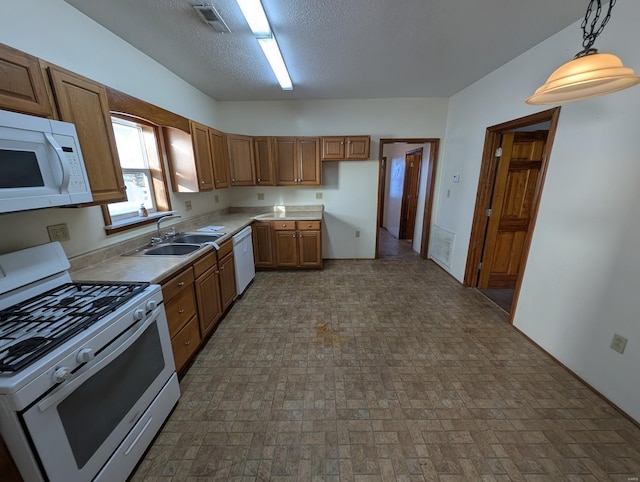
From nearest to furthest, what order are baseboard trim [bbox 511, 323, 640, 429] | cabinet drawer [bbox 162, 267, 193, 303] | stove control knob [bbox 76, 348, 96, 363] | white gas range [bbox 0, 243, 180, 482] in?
white gas range [bbox 0, 243, 180, 482]
stove control knob [bbox 76, 348, 96, 363]
baseboard trim [bbox 511, 323, 640, 429]
cabinet drawer [bbox 162, 267, 193, 303]

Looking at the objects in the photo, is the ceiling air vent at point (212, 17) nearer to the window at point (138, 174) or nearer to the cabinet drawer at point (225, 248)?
the window at point (138, 174)

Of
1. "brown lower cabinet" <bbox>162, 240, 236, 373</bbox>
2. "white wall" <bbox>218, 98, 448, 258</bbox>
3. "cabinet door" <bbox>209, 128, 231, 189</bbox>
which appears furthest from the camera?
"white wall" <bbox>218, 98, 448, 258</bbox>

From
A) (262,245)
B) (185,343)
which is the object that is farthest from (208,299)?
(262,245)

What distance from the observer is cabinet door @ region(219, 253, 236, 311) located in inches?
106

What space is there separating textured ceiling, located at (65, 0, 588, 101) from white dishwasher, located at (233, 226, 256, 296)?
194 cm

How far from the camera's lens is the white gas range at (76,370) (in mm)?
888

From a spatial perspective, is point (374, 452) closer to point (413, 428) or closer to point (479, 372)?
point (413, 428)

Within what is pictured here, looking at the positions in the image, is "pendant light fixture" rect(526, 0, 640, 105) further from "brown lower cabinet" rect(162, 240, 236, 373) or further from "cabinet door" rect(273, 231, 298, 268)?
"cabinet door" rect(273, 231, 298, 268)

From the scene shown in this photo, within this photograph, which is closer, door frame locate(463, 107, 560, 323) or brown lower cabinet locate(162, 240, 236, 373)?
brown lower cabinet locate(162, 240, 236, 373)

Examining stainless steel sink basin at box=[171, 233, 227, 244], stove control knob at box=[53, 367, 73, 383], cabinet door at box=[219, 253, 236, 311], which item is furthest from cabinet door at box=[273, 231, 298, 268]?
stove control knob at box=[53, 367, 73, 383]

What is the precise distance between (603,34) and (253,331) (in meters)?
3.75

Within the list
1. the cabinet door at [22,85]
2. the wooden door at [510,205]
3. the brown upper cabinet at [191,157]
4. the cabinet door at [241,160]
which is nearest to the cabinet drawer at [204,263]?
the brown upper cabinet at [191,157]

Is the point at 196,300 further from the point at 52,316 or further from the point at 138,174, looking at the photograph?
the point at 138,174

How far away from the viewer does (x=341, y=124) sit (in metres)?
4.05
